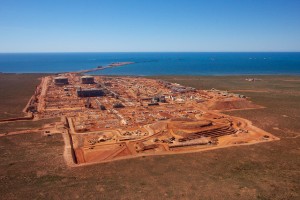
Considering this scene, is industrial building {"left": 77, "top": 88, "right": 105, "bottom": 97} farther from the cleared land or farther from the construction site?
the cleared land

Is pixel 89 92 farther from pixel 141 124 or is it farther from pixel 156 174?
pixel 156 174

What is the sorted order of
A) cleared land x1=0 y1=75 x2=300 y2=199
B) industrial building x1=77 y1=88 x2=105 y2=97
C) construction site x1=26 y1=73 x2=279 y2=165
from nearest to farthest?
1. cleared land x1=0 y1=75 x2=300 y2=199
2. construction site x1=26 y1=73 x2=279 y2=165
3. industrial building x1=77 y1=88 x2=105 y2=97

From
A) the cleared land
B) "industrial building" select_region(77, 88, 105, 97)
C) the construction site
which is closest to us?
the cleared land

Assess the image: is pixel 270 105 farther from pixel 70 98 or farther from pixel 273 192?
pixel 70 98

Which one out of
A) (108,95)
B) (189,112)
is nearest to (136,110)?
(189,112)

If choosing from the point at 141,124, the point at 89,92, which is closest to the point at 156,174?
the point at 141,124

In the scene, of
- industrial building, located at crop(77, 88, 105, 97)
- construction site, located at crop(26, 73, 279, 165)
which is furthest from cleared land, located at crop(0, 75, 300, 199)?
industrial building, located at crop(77, 88, 105, 97)
